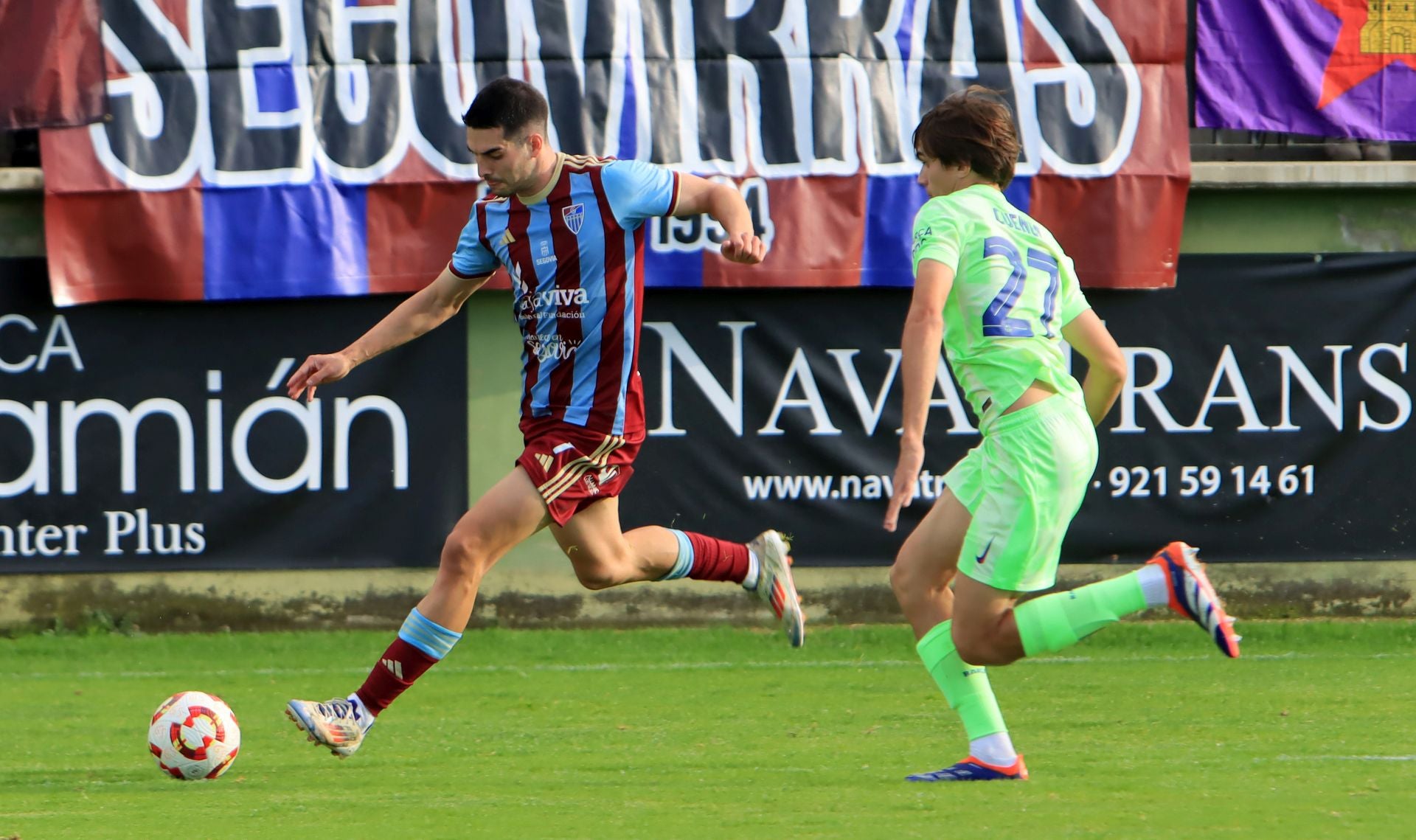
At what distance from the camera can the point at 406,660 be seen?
5.37 metres

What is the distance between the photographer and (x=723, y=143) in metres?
8.98

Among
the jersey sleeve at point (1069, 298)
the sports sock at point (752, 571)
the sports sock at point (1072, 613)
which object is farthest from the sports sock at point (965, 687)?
the sports sock at point (752, 571)

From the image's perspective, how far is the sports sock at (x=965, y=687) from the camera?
476 cm

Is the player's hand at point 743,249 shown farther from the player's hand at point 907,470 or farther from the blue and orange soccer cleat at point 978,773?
the blue and orange soccer cleat at point 978,773

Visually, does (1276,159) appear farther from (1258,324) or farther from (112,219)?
(112,219)

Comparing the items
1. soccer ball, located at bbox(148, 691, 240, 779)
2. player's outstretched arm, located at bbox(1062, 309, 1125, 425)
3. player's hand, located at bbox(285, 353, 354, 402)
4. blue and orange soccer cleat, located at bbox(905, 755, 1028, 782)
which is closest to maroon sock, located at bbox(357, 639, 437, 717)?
soccer ball, located at bbox(148, 691, 240, 779)

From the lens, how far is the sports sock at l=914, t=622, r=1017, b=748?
4762mm

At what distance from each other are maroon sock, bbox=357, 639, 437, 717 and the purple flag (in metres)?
5.84

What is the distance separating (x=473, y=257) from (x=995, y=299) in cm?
190

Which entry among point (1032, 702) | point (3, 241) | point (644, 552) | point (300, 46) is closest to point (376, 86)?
point (300, 46)

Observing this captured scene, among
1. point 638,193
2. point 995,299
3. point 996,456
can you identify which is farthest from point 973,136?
point 638,193

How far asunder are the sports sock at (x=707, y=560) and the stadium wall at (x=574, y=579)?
2975 mm

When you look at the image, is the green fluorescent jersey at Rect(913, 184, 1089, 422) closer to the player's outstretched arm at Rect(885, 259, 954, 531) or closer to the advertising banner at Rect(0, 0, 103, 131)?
the player's outstretched arm at Rect(885, 259, 954, 531)

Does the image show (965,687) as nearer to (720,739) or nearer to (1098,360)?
(1098,360)
